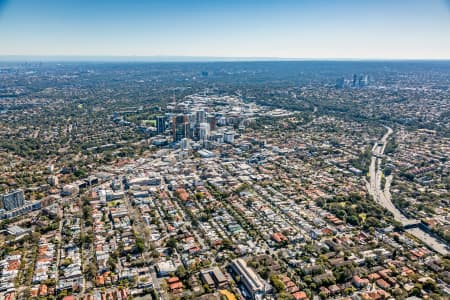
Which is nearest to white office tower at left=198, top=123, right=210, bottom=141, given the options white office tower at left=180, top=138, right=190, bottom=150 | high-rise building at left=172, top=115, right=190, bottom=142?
high-rise building at left=172, top=115, right=190, bottom=142

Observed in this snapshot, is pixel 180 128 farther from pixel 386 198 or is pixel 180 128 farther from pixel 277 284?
pixel 277 284

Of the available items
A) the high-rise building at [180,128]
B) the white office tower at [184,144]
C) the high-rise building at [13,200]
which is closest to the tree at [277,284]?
the high-rise building at [13,200]

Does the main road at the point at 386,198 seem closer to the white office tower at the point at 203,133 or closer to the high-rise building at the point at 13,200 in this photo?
the white office tower at the point at 203,133

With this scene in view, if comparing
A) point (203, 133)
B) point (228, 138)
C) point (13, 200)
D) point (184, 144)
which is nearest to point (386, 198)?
point (228, 138)

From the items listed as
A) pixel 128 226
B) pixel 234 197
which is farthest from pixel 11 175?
pixel 234 197

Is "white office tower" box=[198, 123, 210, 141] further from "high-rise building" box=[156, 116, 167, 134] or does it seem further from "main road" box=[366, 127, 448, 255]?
"main road" box=[366, 127, 448, 255]
